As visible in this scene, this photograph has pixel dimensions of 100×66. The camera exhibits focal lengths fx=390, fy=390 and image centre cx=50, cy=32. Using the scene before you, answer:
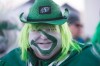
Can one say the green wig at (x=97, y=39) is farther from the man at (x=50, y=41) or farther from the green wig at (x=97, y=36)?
the man at (x=50, y=41)

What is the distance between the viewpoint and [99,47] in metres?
2.14

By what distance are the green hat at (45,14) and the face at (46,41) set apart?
0.07m

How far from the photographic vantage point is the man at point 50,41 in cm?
253

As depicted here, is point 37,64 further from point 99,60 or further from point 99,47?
point 99,47

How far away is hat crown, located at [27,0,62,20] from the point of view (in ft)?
8.37

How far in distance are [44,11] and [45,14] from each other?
0.02 metres

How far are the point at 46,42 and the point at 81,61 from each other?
263mm

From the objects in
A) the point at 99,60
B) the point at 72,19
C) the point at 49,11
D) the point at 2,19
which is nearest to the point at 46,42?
the point at 49,11

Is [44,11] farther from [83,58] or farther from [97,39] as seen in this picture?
[97,39]

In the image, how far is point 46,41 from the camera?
255 centimetres

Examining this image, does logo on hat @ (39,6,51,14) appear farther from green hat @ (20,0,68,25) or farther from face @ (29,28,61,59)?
face @ (29,28,61,59)

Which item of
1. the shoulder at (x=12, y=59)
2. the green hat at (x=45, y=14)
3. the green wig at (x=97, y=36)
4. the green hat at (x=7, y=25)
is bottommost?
the shoulder at (x=12, y=59)

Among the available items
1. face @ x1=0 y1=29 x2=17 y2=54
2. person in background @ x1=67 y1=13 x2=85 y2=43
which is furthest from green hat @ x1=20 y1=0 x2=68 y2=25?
person in background @ x1=67 y1=13 x2=85 y2=43

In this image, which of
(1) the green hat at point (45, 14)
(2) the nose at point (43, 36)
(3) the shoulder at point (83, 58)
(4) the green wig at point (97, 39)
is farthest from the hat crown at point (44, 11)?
(4) the green wig at point (97, 39)
